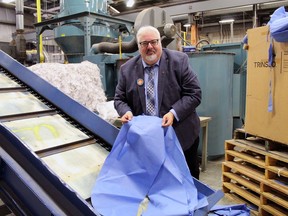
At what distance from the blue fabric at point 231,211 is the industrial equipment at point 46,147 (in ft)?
2.45

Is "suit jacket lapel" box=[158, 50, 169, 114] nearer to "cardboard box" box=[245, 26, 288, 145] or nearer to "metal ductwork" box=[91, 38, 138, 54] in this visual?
"cardboard box" box=[245, 26, 288, 145]

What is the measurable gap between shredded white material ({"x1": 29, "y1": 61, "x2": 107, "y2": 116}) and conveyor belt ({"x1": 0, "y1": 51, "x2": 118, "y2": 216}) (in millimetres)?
710

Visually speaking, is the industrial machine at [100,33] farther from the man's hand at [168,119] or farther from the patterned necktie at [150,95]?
the man's hand at [168,119]

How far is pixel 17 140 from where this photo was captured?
1.58 m

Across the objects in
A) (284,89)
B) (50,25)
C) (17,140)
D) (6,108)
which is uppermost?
(50,25)

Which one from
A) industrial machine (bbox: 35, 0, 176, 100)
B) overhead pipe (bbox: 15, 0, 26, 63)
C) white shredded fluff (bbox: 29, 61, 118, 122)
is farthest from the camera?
overhead pipe (bbox: 15, 0, 26, 63)

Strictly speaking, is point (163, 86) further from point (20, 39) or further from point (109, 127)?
point (20, 39)

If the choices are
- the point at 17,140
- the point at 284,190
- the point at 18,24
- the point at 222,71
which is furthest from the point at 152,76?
the point at 18,24

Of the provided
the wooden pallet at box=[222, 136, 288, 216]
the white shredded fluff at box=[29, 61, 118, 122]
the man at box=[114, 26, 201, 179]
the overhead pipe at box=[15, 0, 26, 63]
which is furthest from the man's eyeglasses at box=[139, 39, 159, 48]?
the overhead pipe at box=[15, 0, 26, 63]

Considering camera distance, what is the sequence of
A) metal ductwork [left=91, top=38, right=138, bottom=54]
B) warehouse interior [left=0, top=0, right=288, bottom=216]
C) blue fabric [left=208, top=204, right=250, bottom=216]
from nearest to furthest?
warehouse interior [left=0, top=0, right=288, bottom=216] → blue fabric [left=208, top=204, right=250, bottom=216] → metal ductwork [left=91, top=38, right=138, bottom=54]

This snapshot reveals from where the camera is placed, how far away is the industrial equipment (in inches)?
56.5

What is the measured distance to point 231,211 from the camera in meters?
2.22

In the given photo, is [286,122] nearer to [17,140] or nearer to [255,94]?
[255,94]

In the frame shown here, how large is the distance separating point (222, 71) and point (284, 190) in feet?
5.94
